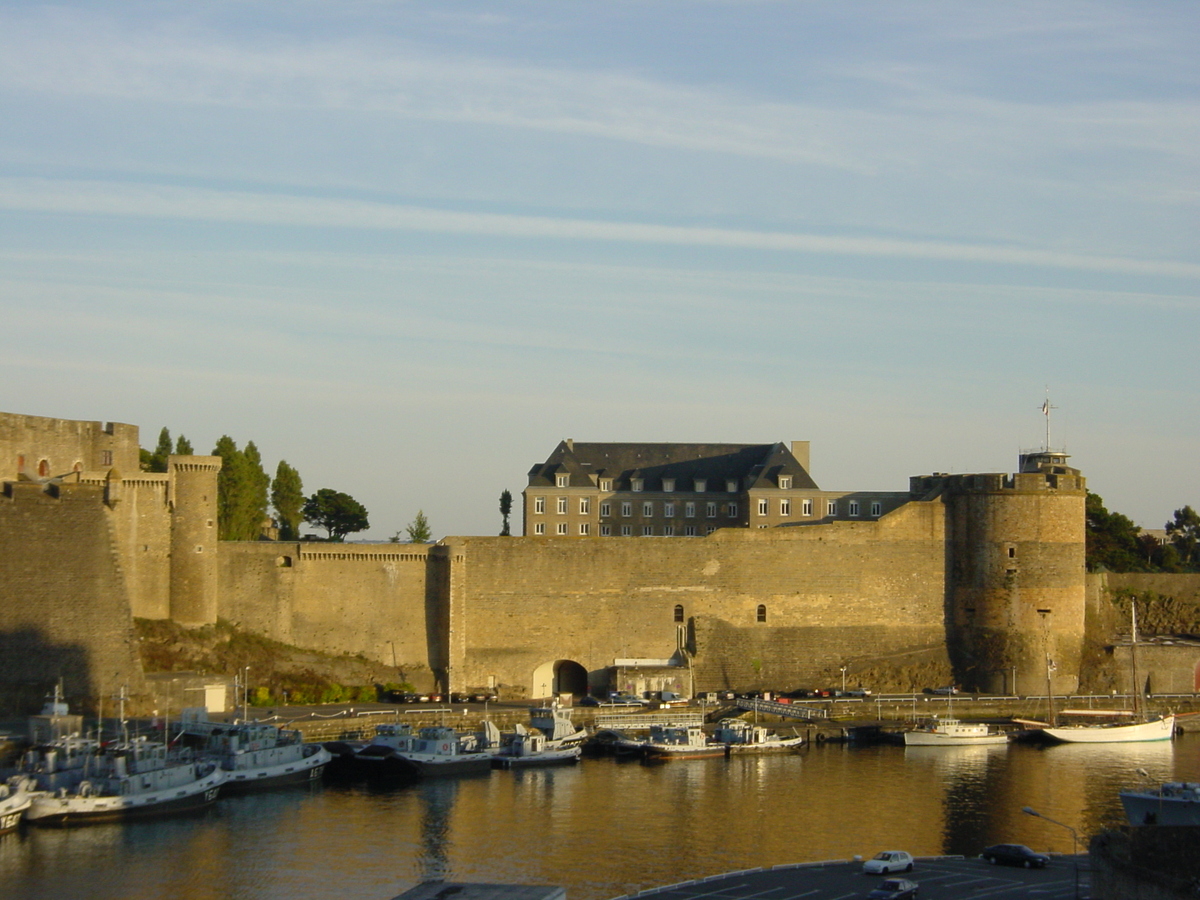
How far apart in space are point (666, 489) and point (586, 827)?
1178 inches

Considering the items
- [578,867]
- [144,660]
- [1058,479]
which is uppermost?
[1058,479]

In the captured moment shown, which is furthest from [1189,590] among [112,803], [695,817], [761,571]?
[112,803]

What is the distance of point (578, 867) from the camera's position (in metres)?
30.8

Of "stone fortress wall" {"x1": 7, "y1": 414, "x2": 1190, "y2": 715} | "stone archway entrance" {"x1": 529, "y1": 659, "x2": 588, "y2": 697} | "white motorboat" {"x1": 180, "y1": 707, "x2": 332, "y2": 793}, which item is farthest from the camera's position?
"stone archway entrance" {"x1": 529, "y1": 659, "x2": 588, "y2": 697}

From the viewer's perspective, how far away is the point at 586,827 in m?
34.7

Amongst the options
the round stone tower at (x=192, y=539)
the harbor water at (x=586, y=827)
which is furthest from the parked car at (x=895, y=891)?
the round stone tower at (x=192, y=539)

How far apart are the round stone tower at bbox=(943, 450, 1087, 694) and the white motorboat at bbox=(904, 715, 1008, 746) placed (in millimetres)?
4308

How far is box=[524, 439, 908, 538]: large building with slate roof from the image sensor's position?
6181cm

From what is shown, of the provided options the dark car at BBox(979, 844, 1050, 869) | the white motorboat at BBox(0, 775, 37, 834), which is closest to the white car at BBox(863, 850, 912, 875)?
the dark car at BBox(979, 844, 1050, 869)

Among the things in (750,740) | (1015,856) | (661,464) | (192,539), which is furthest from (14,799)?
(661,464)

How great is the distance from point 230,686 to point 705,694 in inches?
585

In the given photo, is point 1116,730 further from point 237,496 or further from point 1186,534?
point 1186,534

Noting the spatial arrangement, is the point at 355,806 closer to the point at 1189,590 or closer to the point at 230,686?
the point at 230,686

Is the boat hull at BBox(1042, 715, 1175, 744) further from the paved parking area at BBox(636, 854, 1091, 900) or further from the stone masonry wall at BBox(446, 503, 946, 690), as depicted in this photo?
the paved parking area at BBox(636, 854, 1091, 900)
